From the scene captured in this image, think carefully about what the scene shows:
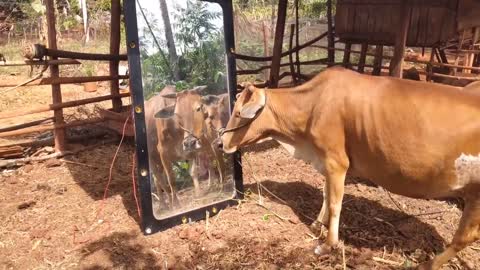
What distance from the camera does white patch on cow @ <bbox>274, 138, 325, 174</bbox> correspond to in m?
4.21

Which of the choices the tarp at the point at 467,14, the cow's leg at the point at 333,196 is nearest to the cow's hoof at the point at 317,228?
the cow's leg at the point at 333,196

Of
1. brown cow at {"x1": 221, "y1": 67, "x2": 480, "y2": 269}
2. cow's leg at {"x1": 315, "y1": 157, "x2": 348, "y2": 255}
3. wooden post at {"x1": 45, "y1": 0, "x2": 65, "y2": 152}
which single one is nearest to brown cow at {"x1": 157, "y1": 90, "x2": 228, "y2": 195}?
brown cow at {"x1": 221, "y1": 67, "x2": 480, "y2": 269}

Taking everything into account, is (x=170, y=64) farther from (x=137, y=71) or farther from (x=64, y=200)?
(x=64, y=200)

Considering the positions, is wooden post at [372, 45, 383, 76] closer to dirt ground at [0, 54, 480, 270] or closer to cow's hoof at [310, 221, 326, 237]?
dirt ground at [0, 54, 480, 270]

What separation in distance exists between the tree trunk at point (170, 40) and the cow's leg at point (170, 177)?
0.75m

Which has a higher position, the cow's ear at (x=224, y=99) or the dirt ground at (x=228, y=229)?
the cow's ear at (x=224, y=99)

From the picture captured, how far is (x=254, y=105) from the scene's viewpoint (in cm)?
416

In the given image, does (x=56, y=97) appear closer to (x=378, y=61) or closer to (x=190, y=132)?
(x=190, y=132)

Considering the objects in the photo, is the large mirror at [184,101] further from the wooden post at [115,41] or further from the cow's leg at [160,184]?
the wooden post at [115,41]

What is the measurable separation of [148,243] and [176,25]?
2018mm

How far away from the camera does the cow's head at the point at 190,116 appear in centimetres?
423

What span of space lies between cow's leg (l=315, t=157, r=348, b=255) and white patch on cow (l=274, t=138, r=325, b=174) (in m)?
0.16

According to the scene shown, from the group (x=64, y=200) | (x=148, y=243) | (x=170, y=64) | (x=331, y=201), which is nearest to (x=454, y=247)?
(x=331, y=201)

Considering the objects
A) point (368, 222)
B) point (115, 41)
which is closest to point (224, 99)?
point (368, 222)
